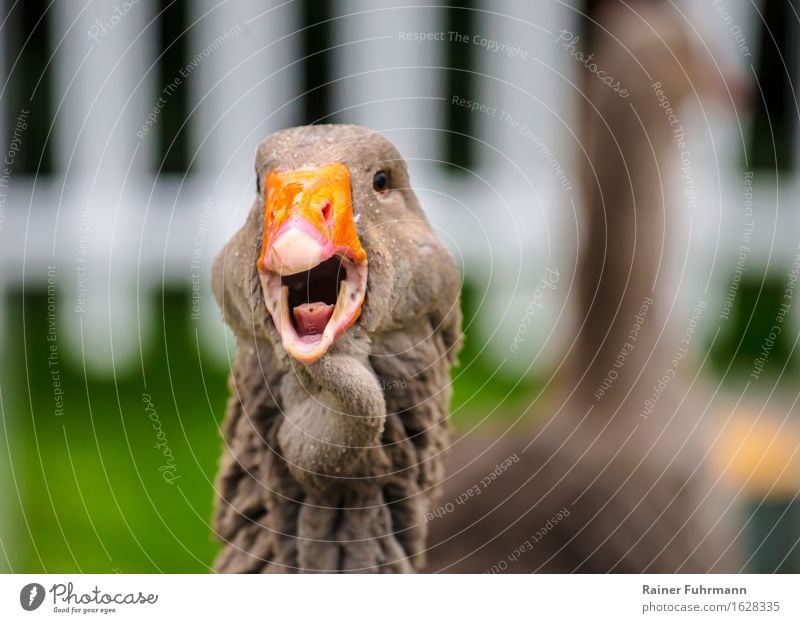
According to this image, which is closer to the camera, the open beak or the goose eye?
the open beak

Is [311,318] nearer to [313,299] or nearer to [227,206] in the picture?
[313,299]

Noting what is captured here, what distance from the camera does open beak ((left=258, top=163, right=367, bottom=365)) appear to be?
0.99m

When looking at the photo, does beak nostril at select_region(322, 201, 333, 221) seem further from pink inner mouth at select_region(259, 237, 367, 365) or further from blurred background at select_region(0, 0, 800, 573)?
blurred background at select_region(0, 0, 800, 573)

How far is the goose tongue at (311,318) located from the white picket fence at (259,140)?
1.47m

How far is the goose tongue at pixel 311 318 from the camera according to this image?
105 cm

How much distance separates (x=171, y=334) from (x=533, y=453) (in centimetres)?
177

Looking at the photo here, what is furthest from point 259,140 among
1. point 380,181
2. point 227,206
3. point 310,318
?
point 310,318

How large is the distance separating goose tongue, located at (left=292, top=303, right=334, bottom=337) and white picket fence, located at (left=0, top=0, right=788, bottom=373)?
1.47 metres

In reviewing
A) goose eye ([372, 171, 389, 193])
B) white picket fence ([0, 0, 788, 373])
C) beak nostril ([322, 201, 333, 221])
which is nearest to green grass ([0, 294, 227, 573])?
white picket fence ([0, 0, 788, 373])

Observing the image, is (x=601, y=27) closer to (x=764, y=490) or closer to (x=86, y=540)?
(x=764, y=490)

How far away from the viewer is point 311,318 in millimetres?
1054

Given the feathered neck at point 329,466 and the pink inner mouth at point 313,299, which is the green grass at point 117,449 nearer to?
the feathered neck at point 329,466

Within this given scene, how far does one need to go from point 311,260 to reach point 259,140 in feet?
6.75
